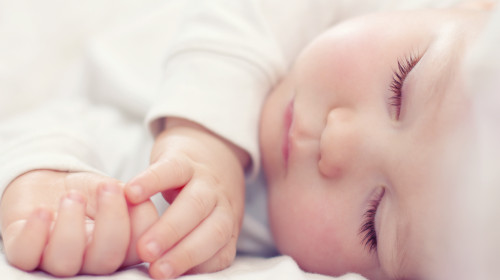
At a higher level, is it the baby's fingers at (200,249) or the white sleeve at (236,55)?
the white sleeve at (236,55)

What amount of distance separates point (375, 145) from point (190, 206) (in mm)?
240

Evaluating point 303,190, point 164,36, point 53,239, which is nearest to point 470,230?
point 303,190

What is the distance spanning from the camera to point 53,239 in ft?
1.61

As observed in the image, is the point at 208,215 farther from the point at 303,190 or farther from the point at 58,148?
the point at 58,148

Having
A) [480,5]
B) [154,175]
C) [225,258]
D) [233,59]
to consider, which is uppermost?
[480,5]

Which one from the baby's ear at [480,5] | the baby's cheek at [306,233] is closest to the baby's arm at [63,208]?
the baby's cheek at [306,233]

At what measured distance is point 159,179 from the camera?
58 centimetres

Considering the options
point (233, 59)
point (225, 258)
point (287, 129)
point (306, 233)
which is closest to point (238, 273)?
point (225, 258)

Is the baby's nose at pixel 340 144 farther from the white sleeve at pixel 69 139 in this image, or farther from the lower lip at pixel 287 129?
the white sleeve at pixel 69 139

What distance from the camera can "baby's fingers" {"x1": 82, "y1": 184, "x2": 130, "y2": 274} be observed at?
1.66 ft

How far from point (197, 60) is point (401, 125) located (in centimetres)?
44

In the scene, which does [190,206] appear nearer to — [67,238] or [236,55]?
[67,238]

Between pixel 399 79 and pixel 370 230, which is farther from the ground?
pixel 399 79

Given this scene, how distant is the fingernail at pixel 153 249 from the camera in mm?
529
